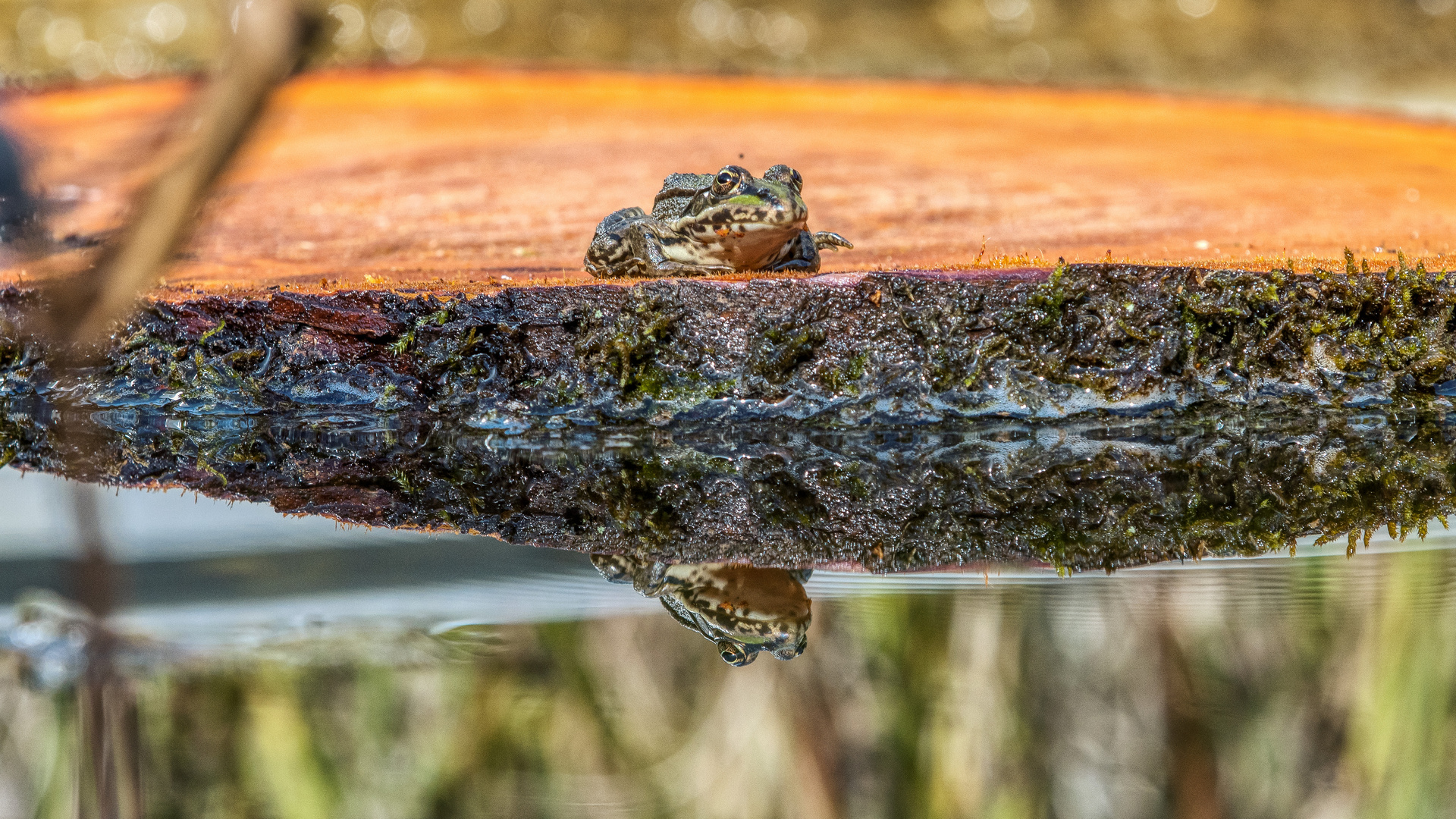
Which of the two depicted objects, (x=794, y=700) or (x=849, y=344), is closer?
(x=794, y=700)

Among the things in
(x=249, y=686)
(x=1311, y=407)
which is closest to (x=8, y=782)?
(x=249, y=686)

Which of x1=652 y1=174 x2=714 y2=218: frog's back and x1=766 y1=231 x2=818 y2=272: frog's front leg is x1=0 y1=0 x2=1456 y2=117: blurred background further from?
x1=766 y1=231 x2=818 y2=272: frog's front leg

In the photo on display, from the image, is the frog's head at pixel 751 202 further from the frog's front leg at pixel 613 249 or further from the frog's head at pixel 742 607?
the frog's head at pixel 742 607

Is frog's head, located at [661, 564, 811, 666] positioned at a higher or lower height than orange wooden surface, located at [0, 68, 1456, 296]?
lower

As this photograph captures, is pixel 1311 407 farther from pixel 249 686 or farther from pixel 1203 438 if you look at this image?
pixel 249 686

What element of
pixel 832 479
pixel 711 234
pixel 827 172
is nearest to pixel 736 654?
pixel 832 479

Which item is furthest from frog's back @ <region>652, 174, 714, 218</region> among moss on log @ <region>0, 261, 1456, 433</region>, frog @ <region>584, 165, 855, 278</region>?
moss on log @ <region>0, 261, 1456, 433</region>

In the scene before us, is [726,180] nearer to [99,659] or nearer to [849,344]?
[849,344]

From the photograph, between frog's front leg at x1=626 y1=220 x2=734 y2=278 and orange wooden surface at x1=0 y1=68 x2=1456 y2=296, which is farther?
orange wooden surface at x1=0 y1=68 x2=1456 y2=296
